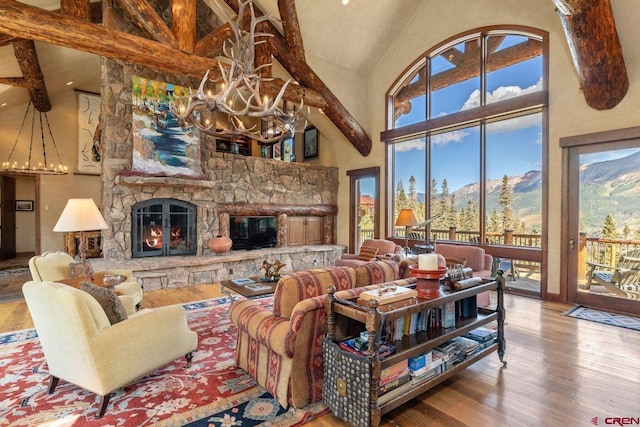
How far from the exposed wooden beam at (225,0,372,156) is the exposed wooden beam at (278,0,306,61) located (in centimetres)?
11

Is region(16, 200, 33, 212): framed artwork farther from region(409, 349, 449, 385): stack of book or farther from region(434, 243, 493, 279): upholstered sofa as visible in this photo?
region(409, 349, 449, 385): stack of book

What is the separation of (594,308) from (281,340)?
190 inches

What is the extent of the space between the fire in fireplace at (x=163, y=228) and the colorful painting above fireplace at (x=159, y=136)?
2.11 ft

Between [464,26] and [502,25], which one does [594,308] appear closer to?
[502,25]

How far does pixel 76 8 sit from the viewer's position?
14.6 feet

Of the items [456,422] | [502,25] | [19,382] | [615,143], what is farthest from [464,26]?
[19,382]

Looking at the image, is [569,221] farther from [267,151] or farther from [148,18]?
[267,151]

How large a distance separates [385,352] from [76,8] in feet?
19.3

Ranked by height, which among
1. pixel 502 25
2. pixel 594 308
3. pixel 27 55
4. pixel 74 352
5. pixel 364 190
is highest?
pixel 502 25

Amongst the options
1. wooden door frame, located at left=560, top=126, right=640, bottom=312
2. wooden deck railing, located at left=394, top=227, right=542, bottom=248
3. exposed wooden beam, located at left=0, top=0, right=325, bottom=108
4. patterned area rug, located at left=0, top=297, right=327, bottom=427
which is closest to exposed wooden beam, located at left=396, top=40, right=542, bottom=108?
wooden door frame, located at left=560, top=126, right=640, bottom=312

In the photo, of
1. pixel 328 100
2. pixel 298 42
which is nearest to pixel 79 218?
pixel 298 42

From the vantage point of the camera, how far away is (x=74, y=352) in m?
2.16

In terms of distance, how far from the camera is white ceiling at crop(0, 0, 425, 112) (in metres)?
6.19

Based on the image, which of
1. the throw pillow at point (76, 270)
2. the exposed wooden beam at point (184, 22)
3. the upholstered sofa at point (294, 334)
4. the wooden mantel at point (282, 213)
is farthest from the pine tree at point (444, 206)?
the throw pillow at point (76, 270)
